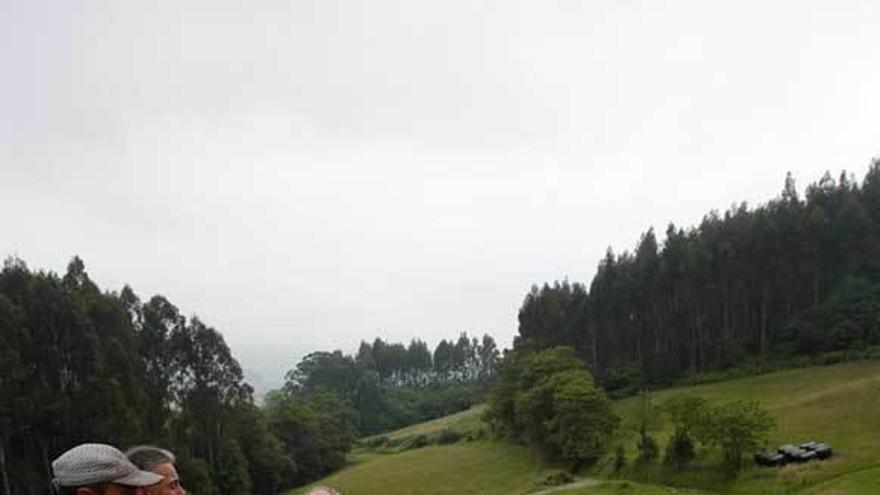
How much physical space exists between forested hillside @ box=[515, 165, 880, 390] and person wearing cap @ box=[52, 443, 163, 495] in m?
69.7

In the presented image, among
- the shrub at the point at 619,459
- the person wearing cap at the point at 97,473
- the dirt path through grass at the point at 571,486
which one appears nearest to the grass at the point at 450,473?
the dirt path through grass at the point at 571,486

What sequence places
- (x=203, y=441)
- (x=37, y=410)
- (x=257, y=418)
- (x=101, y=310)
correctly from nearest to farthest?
1. (x=37, y=410)
2. (x=101, y=310)
3. (x=203, y=441)
4. (x=257, y=418)

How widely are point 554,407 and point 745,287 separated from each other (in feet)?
106

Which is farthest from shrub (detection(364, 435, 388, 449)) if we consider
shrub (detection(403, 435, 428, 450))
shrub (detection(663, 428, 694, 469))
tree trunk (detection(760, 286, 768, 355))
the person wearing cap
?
the person wearing cap

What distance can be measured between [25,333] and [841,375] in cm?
5457

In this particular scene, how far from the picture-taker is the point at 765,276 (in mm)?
74750

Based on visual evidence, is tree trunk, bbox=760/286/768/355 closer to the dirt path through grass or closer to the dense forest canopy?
the dirt path through grass

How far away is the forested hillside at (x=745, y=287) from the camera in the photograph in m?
69.2

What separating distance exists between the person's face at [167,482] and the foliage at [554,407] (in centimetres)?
4865

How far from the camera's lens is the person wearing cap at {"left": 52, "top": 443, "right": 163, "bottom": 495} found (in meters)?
3.29

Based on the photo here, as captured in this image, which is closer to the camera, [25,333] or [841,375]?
[25,333]

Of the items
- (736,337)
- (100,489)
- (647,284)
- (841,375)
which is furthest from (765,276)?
(100,489)

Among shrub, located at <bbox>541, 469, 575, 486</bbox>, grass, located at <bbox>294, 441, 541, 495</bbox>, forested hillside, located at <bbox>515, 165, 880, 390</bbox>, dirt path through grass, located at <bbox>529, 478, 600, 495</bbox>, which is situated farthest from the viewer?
forested hillside, located at <bbox>515, 165, 880, 390</bbox>

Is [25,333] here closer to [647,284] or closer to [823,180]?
[647,284]
